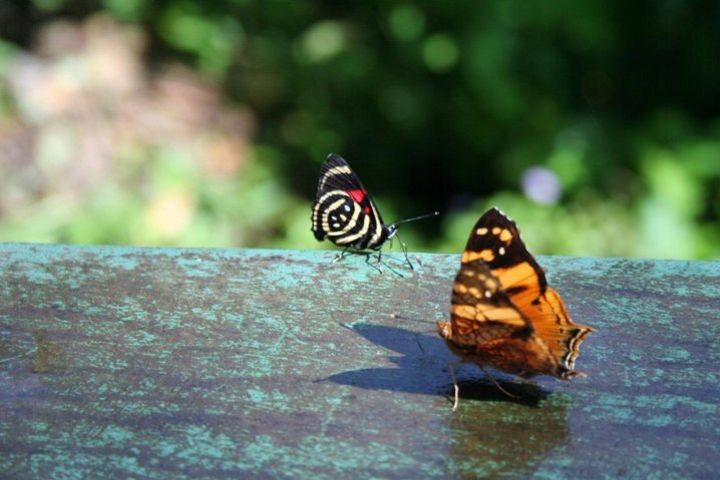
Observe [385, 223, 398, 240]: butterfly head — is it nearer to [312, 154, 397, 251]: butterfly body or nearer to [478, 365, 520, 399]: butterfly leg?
[312, 154, 397, 251]: butterfly body

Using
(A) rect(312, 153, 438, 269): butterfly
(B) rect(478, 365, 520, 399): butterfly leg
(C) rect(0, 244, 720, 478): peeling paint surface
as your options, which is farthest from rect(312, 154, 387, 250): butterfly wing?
(B) rect(478, 365, 520, 399): butterfly leg

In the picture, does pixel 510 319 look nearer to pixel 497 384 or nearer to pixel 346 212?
pixel 497 384

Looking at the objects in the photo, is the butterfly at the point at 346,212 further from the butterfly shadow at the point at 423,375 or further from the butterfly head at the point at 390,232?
the butterfly shadow at the point at 423,375

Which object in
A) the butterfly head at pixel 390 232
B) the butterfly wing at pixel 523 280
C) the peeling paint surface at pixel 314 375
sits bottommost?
the peeling paint surface at pixel 314 375

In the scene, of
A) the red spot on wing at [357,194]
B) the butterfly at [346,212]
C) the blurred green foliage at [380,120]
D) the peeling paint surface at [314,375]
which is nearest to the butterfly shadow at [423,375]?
the peeling paint surface at [314,375]

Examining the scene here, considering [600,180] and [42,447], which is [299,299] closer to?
[42,447]

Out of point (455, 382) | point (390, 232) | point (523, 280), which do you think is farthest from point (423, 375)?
point (390, 232)
